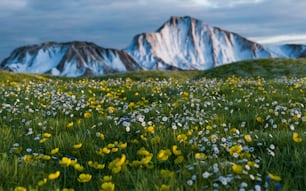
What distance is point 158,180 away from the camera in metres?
4.15

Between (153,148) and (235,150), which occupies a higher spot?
(235,150)

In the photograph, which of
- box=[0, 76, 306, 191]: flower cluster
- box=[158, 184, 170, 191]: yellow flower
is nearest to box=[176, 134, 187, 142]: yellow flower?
box=[0, 76, 306, 191]: flower cluster

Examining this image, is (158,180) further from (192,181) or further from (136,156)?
(136,156)

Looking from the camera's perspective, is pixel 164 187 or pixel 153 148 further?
pixel 153 148

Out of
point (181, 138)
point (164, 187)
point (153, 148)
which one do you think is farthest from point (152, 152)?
point (164, 187)

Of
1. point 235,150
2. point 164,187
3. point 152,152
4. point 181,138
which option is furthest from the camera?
point 181,138

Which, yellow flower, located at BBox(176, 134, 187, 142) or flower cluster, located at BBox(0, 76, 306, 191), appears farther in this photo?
yellow flower, located at BBox(176, 134, 187, 142)

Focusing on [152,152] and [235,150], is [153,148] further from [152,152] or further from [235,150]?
[235,150]

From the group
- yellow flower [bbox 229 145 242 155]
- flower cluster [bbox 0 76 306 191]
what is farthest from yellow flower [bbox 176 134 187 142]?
yellow flower [bbox 229 145 242 155]

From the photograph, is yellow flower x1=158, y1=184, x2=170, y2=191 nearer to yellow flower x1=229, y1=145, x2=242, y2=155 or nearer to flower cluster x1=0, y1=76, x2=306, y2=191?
flower cluster x1=0, y1=76, x2=306, y2=191

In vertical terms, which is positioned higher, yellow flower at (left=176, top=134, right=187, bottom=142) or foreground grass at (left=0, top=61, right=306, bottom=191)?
yellow flower at (left=176, top=134, right=187, bottom=142)

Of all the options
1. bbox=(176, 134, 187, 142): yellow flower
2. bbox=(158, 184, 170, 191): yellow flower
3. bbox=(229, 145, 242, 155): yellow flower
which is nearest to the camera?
bbox=(158, 184, 170, 191): yellow flower

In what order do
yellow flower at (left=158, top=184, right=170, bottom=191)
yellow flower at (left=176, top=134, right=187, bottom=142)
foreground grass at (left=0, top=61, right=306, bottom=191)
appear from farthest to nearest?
1. yellow flower at (left=176, top=134, right=187, bottom=142)
2. foreground grass at (left=0, top=61, right=306, bottom=191)
3. yellow flower at (left=158, top=184, right=170, bottom=191)

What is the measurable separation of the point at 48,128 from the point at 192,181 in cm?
390
